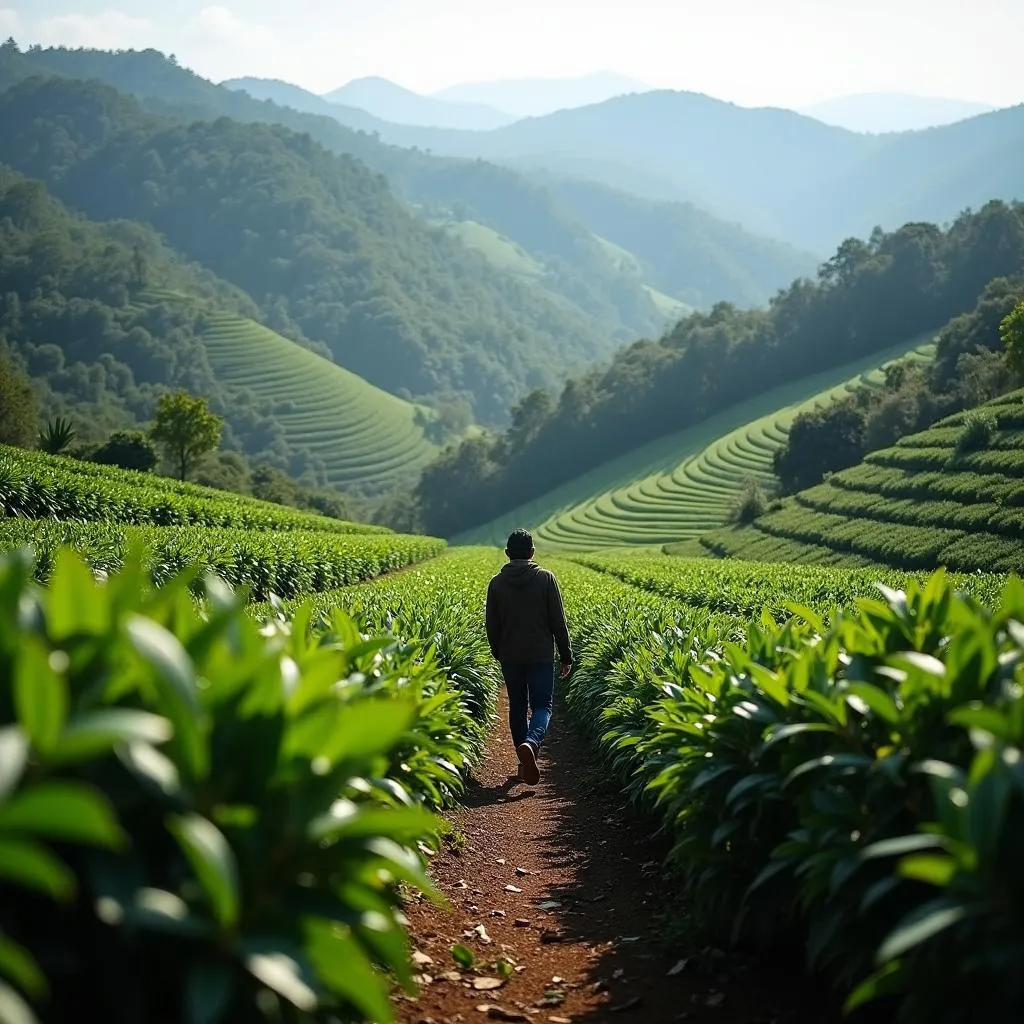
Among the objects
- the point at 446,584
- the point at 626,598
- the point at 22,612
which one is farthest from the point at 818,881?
the point at 446,584

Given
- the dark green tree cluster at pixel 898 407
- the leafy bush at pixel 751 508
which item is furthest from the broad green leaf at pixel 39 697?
the dark green tree cluster at pixel 898 407

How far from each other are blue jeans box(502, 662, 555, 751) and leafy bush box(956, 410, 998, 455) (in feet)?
123

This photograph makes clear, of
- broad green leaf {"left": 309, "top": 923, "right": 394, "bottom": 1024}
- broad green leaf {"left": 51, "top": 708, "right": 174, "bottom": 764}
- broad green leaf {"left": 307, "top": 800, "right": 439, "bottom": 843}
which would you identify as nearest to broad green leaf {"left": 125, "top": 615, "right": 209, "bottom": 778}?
broad green leaf {"left": 51, "top": 708, "right": 174, "bottom": 764}

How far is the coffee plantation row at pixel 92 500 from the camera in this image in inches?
842

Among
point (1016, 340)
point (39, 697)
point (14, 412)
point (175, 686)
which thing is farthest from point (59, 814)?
point (14, 412)

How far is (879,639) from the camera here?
12.9ft

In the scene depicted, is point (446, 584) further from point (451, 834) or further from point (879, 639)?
point (879, 639)

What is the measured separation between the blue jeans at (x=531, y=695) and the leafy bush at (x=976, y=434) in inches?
1471

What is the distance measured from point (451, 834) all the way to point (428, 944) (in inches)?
78.0

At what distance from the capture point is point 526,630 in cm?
911

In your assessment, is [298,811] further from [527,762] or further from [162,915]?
[527,762]

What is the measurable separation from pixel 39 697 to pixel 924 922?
6.19 ft

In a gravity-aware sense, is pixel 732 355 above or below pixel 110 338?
below

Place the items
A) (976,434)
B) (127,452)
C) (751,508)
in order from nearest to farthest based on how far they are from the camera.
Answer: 1. (976,434)
2. (127,452)
3. (751,508)
